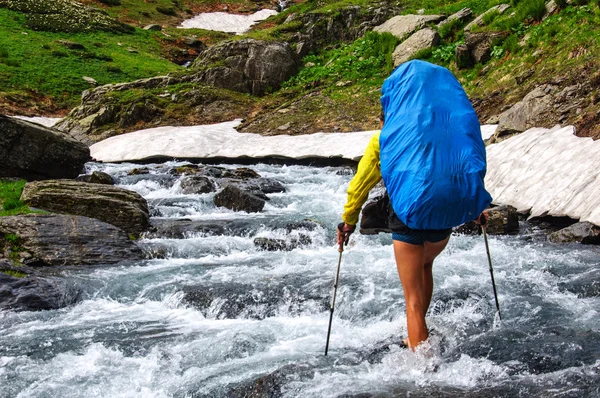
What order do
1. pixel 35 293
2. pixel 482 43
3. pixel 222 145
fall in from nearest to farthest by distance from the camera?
1. pixel 35 293
2. pixel 482 43
3. pixel 222 145

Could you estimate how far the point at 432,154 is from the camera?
427 cm

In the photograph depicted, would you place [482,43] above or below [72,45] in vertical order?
above

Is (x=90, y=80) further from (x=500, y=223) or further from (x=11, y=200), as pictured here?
(x=500, y=223)

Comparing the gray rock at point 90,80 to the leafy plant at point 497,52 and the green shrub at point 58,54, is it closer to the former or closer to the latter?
the green shrub at point 58,54

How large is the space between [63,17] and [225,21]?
66.3ft

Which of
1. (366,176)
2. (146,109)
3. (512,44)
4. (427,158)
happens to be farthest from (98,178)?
(427,158)

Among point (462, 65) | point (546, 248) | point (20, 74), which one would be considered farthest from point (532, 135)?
point (20, 74)

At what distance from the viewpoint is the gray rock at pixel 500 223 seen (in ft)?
35.8

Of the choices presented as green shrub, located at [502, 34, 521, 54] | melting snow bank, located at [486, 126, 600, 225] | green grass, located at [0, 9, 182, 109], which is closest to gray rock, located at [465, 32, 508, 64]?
green shrub, located at [502, 34, 521, 54]

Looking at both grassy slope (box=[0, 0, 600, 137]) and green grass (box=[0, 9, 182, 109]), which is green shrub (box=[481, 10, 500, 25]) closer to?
grassy slope (box=[0, 0, 600, 137])

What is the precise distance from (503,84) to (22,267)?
14835mm

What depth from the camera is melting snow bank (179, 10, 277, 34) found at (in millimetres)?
63562

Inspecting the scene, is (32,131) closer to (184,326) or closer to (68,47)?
(184,326)

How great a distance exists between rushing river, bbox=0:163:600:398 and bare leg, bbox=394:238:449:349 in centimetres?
27
